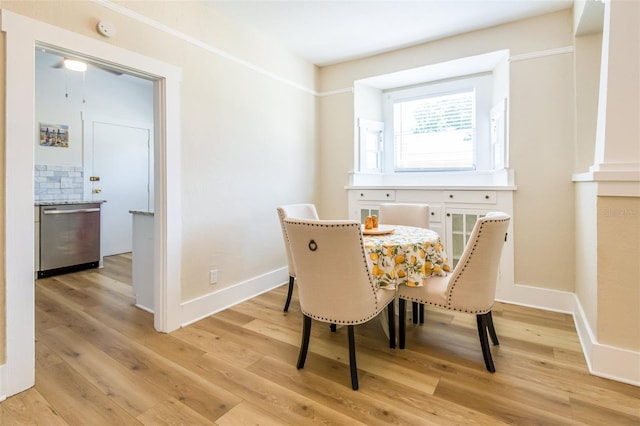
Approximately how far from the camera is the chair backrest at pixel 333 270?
1625 millimetres

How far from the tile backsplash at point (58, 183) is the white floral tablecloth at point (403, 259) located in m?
4.57

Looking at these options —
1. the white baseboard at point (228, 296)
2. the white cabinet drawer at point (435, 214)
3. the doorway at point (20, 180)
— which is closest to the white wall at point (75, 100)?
the doorway at point (20, 180)

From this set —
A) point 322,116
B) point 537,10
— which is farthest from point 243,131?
point 537,10

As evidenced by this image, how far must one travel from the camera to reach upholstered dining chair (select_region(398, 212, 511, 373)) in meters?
1.79

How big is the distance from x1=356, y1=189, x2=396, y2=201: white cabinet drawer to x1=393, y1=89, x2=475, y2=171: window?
2.39 ft

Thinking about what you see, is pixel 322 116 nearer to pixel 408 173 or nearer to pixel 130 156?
pixel 408 173

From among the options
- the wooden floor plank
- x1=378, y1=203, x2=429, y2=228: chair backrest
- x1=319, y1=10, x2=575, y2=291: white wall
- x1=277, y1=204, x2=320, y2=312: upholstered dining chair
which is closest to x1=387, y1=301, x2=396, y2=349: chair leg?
x1=277, y1=204, x2=320, y2=312: upholstered dining chair

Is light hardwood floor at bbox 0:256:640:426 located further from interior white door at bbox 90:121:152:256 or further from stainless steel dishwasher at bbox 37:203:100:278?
interior white door at bbox 90:121:152:256

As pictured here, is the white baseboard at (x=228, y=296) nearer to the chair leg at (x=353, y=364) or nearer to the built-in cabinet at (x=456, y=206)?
the built-in cabinet at (x=456, y=206)

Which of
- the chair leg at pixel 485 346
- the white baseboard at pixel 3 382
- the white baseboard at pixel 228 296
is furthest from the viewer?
the white baseboard at pixel 228 296

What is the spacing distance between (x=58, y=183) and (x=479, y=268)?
5296 millimetres

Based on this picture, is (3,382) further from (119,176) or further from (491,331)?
(119,176)

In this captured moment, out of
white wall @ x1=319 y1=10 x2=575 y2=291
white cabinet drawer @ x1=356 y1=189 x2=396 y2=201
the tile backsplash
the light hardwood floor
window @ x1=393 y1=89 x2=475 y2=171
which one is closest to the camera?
the light hardwood floor

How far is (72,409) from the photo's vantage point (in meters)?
1.59
